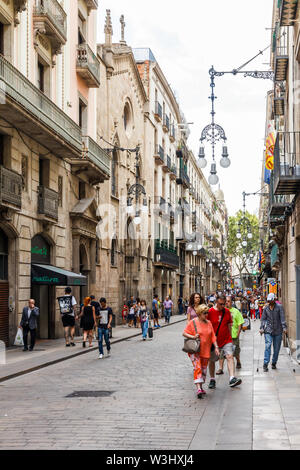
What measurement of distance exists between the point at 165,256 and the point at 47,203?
2711 cm

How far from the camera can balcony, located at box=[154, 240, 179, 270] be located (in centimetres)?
4753

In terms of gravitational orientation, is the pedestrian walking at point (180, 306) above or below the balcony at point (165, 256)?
below

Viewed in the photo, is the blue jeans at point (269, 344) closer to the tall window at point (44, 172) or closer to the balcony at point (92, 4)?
the tall window at point (44, 172)

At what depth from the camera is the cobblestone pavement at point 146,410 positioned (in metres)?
7.36

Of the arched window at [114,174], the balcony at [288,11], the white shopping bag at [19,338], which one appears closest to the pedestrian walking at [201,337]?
the balcony at [288,11]

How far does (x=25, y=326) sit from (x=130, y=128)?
23009mm

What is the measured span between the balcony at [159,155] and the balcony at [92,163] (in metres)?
19.3

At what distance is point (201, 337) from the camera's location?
36.3 ft

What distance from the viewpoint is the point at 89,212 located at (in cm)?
2847

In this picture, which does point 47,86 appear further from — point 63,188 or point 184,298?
point 184,298

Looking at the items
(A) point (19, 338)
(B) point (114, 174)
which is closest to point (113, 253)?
(B) point (114, 174)

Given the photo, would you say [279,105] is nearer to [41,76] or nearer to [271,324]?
[41,76]

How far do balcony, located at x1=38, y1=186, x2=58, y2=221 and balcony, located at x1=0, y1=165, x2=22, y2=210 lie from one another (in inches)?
83.8
